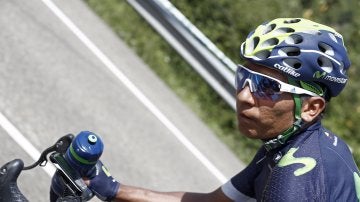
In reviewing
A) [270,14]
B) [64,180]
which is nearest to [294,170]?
[64,180]

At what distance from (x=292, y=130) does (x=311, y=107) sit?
152 mm

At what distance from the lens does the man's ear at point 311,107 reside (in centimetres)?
341

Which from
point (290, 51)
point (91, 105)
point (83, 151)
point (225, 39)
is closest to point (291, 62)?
point (290, 51)

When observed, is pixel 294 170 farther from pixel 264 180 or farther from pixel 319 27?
pixel 319 27

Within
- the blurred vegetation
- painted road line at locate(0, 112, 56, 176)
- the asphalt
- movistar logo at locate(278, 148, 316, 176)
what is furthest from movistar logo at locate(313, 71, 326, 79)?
the blurred vegetation

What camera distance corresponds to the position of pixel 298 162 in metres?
3.28

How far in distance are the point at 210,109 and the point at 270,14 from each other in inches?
88.3

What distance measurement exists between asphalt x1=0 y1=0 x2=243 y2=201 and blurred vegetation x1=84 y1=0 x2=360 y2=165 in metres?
0.27

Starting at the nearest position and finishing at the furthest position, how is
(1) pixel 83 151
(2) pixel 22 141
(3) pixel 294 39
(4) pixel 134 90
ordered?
1. (3) pixel 294 39
2. (1) pixel 83 151
3. (2) pixel 22 141
4. (4) pixel 134 90

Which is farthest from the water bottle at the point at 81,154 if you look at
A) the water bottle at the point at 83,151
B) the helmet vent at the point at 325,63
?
the helmet vent at the point at 325,63

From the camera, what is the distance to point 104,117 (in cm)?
743

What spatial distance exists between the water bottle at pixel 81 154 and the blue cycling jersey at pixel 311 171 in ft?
3.04

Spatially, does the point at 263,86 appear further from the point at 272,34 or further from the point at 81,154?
the point at 81,154

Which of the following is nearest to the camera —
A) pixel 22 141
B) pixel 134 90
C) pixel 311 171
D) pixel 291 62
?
pixel 311 171
